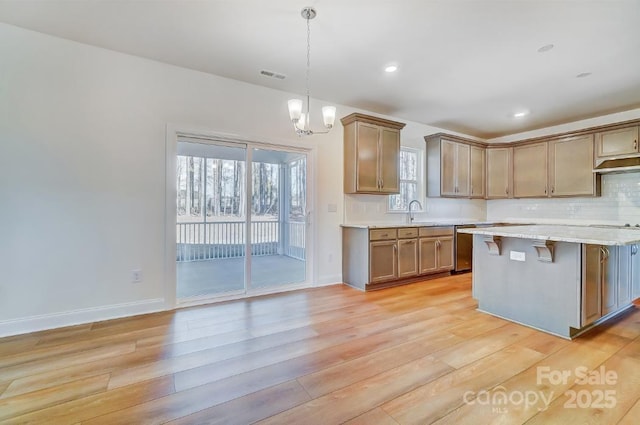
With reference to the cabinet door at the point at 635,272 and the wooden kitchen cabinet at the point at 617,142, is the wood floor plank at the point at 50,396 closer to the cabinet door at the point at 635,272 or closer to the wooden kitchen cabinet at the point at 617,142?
the cabinet door at the point at 635,272

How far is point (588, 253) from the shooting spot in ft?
8.15

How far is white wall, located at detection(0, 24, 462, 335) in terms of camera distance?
2600 mm

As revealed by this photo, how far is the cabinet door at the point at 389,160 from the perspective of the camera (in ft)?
14.5

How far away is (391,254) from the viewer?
13.6 feet

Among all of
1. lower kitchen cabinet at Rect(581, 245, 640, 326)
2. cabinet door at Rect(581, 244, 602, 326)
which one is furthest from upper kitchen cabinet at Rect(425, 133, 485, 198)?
cabinet door at Rect(581, 244, 602, 326)

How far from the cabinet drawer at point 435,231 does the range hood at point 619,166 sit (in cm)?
241

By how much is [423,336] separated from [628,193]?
468 centimetres

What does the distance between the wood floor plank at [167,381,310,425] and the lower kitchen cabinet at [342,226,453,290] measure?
236 centimetres

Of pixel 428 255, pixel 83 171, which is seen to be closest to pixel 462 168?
pixel 428 255

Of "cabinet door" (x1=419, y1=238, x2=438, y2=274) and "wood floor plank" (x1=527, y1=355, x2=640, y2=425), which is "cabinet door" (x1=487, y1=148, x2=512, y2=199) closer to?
"cabinet door" (x1=419, y1=238, x2=438, y2=274)

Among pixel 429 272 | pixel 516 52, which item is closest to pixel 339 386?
pixel 429 272

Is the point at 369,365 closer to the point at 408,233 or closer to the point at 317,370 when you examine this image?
the point at 317,370

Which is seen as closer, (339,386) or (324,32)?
(339,386)

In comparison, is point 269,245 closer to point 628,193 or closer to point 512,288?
point 512,288
